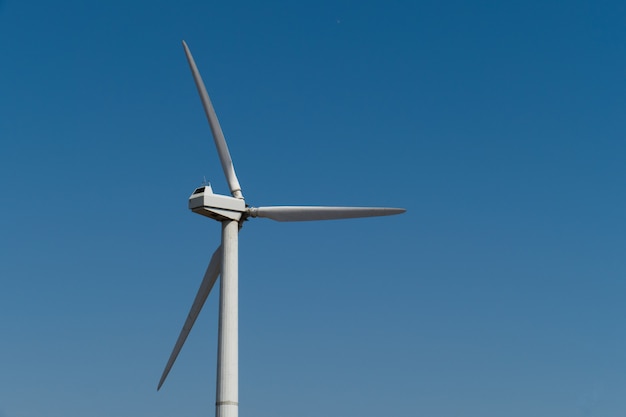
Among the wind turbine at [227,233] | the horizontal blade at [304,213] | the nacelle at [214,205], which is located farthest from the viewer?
the horizontal blade at [304,213]

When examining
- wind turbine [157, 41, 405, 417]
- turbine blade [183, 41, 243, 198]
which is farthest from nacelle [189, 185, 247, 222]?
turbine blade [183, 41, 243, 198]

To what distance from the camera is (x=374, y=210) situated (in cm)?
5059

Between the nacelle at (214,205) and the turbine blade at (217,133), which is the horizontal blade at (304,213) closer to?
the nacelle at (214,205)

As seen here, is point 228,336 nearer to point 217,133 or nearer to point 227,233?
point 227,233

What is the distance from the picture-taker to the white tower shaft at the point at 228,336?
48531 millimetres

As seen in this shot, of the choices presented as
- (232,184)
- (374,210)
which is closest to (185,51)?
(232,184)

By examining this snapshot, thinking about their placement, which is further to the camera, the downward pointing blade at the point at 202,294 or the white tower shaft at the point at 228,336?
the downward pointing blade at the point at 202,294

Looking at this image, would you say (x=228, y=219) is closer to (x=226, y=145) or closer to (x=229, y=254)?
(x=229, y=254)

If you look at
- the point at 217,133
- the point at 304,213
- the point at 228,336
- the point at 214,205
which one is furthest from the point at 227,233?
the point at 217,133

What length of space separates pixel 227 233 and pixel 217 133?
6.99 m

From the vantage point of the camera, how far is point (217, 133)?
180ft

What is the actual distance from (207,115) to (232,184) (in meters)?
4.79

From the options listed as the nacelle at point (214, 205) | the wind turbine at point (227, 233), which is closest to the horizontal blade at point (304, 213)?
the wind turbine at point (227, 233)

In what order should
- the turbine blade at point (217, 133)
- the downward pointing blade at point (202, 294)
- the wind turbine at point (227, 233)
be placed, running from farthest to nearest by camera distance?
the turbine blade at point (217, 133)
the downward pointing blade at point (202, 294)
the wind turbine at point (227, 233)
